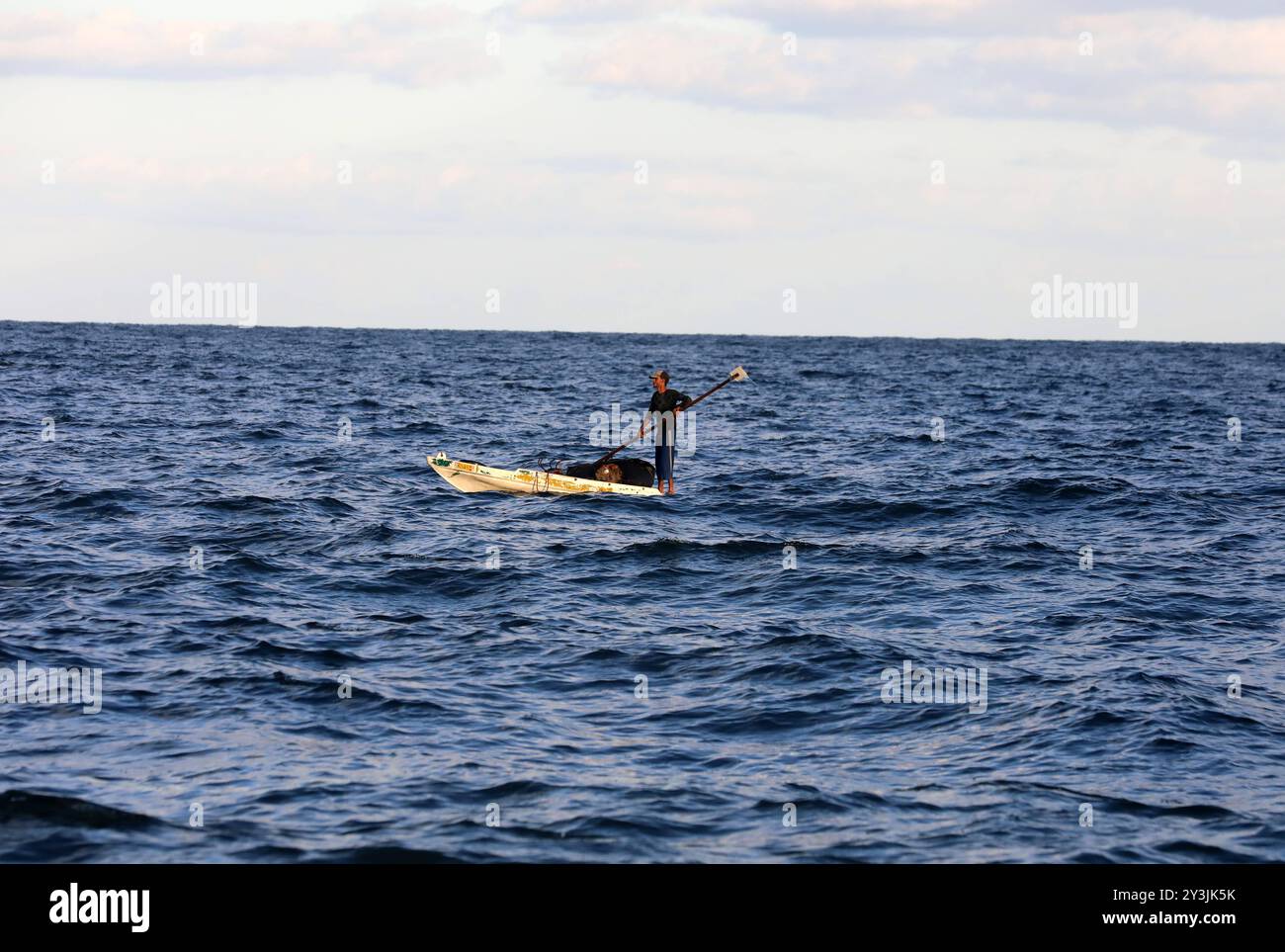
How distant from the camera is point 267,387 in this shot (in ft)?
176

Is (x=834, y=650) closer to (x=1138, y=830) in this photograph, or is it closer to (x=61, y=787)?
(x=1138, y=830)

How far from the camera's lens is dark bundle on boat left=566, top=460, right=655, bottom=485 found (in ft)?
83.5

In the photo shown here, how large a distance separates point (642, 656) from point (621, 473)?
1182cm

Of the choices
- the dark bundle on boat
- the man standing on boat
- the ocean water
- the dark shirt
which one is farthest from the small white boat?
the dark shirt

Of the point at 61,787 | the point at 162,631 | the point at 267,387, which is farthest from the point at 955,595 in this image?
the point at 267,387

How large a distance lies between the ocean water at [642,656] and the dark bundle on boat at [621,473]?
81 centimetres

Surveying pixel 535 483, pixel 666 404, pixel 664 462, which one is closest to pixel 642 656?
pixel 666 404

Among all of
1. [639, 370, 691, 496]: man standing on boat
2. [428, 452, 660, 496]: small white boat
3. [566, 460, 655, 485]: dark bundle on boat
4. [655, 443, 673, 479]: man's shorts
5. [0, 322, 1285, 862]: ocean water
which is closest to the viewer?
[0, 322, 1285, 862]: ocean water

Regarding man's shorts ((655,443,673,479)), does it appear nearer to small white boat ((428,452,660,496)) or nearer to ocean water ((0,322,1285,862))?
small white boat ((428,452,660,496))

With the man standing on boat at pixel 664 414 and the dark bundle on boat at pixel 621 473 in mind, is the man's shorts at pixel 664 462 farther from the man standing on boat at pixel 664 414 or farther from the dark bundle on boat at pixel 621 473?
the dark bundle on boat at pixel 621 473

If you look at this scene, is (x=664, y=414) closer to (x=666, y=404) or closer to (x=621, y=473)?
(x=666, y=404)

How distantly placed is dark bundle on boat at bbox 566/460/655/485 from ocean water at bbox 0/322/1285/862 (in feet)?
2.67
